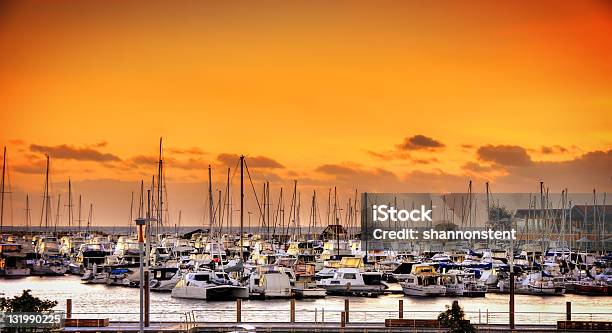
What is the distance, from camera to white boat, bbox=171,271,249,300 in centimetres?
9838

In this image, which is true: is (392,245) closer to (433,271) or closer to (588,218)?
(588,218)

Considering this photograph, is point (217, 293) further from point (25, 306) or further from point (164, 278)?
point (25, 306)

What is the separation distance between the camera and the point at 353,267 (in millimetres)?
113250

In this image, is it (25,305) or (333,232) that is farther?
(333,232)

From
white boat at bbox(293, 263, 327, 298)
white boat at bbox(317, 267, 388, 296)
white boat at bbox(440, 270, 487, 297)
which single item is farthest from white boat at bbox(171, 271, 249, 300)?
white boat at bbox(440, 270, 487, 297)

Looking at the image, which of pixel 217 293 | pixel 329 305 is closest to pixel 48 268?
pixel 217 293

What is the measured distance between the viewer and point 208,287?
3875 inches

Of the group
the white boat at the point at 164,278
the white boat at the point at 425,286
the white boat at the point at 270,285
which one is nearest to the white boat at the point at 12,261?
the white boat at the point at 164,278

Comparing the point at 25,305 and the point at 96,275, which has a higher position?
the point at 25,305

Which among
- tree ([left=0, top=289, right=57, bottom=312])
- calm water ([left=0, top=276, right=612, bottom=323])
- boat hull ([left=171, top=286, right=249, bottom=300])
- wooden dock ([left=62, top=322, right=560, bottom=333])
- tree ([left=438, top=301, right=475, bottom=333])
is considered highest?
tree ([left=0, top=289, right=57, bottom=312])

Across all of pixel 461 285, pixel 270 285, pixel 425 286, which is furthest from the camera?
pixel 461 285

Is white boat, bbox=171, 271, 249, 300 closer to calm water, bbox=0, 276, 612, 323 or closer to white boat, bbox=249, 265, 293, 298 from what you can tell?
calm water, bbox=0, 276, 612, 323

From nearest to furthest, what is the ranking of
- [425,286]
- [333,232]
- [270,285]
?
[270,285] < [425,286] < [333,232]

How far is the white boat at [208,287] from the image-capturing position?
9838 cm
